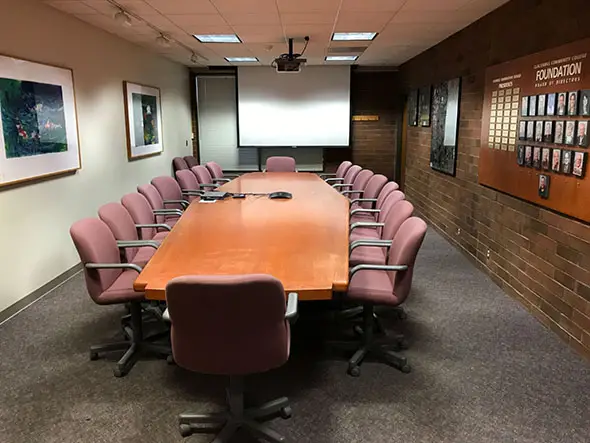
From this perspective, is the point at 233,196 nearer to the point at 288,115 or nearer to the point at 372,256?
the point at 372,256

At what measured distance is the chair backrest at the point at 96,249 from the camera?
8.38ft

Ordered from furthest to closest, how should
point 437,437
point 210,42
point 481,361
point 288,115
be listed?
1. point 288,115
2. point 210,42
3. point 481,361
4. point 437,437

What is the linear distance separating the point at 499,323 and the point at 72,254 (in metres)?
3.84

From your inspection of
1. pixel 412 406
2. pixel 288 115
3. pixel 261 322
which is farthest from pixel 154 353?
pixel 288 115

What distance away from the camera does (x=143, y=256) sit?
10.9 feet

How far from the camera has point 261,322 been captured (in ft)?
6.06

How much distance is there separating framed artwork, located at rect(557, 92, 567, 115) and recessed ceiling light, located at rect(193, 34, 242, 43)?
3.71 meters

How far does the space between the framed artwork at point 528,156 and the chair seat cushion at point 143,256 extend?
288cm

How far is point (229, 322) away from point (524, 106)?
10.1ft

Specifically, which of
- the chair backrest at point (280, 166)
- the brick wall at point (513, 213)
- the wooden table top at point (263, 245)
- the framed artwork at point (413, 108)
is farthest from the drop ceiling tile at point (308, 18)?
the framed artwork at point (413, 108)

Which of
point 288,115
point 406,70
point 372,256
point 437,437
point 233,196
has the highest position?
point 406,70

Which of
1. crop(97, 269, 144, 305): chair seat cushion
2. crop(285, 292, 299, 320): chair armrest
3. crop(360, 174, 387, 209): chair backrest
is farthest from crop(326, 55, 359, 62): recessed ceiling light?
crop(285, 292, 299, 320): chair armrest

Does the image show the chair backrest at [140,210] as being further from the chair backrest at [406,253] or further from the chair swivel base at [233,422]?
the chair backrest at [406,253]

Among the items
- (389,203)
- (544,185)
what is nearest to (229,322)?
(389,203)
